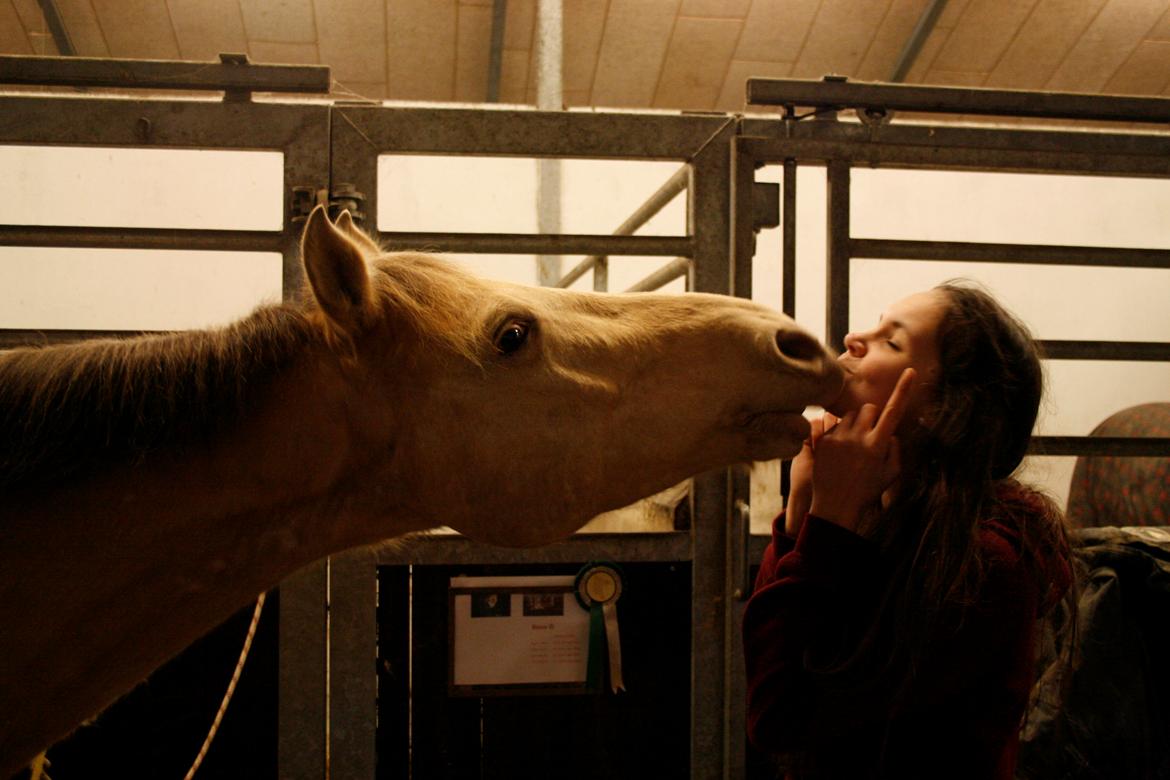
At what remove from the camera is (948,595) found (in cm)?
124

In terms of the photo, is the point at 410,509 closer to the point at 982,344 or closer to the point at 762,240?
the point at 982,344

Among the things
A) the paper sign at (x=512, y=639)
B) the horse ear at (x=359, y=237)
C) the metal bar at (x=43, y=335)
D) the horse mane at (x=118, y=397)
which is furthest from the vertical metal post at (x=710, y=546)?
the metal bar at (x=43, y=335)

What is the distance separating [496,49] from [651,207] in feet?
8.12

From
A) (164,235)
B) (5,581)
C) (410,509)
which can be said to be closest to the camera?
(5,581)

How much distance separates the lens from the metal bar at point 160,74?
2199 millimetres

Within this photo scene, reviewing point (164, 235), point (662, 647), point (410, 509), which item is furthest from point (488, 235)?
point (662, 647)

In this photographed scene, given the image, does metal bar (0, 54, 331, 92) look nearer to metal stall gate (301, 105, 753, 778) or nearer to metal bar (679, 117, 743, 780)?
metal stall gate (301, 105, 753, 778)

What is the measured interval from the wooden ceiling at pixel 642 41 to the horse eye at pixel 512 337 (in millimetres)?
3399

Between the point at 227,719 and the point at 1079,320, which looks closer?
the point at 227,719

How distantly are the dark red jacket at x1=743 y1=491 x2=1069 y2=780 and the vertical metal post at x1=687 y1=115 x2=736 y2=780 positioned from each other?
37.0 inches

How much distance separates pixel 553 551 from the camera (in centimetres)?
223

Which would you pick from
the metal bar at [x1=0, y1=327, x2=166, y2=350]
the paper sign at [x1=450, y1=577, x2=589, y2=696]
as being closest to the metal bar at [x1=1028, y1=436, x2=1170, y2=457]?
the paper sign at [x1=450, y1=577, x2=589, y2=696]

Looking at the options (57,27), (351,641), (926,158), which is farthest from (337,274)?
(57,27)

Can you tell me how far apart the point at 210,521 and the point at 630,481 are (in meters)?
0.64
